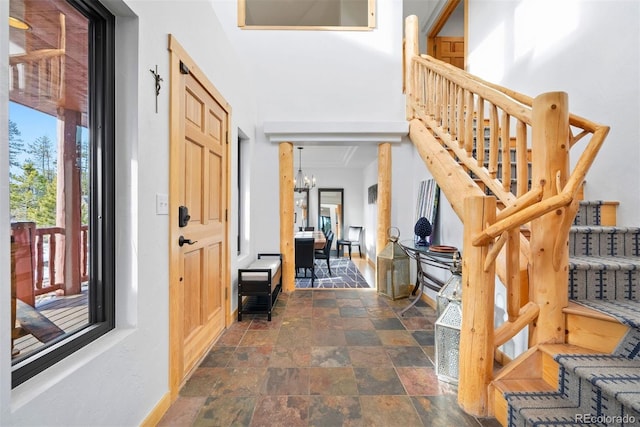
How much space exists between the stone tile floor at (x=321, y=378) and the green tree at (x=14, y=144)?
1.40 m

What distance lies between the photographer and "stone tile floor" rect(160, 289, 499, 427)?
1.48 metres

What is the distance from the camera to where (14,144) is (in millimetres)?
893

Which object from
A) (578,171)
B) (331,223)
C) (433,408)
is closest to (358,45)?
(578,171)

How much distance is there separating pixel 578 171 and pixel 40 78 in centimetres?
227

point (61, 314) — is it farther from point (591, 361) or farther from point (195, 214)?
point (591, 361)

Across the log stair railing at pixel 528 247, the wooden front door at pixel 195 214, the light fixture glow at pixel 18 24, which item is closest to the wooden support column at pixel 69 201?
the light fixture glow at pixel 18 24

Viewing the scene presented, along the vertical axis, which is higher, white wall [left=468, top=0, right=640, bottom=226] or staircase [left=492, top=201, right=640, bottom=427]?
white wall [left=468, top=0, right=640, bottom=226]

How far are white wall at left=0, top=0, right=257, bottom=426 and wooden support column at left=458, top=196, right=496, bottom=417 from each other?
1.67m

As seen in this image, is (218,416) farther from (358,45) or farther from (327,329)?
(358,45)

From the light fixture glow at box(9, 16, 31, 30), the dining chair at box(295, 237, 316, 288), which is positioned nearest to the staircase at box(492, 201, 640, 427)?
the light fixture glow at box(9, 16, 31, 30)

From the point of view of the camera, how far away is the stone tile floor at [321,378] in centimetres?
148

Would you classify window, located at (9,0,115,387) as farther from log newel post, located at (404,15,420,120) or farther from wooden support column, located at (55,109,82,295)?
log newel post, located at (404,15,420,120)

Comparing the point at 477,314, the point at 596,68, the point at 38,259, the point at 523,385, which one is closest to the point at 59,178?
the point at 38,259

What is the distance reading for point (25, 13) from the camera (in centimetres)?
92
